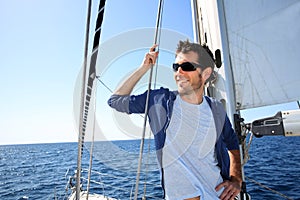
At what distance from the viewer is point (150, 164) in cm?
141

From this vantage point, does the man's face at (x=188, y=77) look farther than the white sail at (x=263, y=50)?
No

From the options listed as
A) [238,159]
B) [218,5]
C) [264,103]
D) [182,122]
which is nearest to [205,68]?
[182,122]

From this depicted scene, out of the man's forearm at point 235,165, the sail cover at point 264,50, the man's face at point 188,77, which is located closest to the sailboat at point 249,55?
the sail cover at point 264,50

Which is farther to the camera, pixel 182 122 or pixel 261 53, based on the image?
pixel 261 53

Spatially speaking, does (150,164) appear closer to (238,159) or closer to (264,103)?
(238,159)

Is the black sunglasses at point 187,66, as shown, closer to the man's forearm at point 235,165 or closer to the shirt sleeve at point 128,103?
the shirt sleeve at point 128,103

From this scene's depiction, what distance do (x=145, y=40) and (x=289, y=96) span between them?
1156 millimetres

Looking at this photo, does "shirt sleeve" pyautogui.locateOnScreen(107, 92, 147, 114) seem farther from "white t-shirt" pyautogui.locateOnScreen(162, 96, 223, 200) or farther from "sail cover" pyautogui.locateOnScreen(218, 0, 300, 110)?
"sail cover" pyautogui.locateOnScreen(218, 0, 300, 110)

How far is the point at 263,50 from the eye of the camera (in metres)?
1.55

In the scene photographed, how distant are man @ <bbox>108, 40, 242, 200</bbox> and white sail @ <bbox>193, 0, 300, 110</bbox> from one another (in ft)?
1.94

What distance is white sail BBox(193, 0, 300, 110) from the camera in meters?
1.47

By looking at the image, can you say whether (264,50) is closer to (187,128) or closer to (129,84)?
(187,128)

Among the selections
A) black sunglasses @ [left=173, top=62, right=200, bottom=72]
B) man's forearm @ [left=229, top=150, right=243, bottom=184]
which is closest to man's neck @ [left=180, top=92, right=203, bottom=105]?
black sunglasses @ [left=173, top=62, right=200, bottom=72]

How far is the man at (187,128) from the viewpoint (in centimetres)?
96
